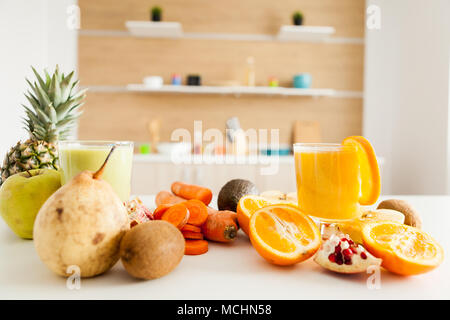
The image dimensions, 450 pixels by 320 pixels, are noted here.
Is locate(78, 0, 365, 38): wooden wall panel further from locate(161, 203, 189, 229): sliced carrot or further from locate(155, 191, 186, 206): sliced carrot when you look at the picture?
locate(161, 203, 189, 229): sliced carrot

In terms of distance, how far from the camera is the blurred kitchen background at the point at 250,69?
3.67m

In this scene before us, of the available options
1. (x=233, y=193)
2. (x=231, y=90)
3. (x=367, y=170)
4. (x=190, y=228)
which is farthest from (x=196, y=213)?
(x=231, y=90)

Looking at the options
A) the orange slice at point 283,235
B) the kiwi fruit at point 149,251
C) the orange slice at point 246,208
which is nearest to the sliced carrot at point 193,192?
the orange slice at point 246,208

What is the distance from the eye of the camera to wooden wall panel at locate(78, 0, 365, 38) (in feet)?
12.3

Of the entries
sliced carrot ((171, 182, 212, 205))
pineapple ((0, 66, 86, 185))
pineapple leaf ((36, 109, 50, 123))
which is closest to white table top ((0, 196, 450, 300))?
sliced carrot ((171, 182, 212, 205))

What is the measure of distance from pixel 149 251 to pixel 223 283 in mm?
132

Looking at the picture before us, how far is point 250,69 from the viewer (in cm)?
385

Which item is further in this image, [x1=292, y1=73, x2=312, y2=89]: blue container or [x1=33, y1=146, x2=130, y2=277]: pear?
[x1=292, y1=73, x2=312, y2=89]: blue container

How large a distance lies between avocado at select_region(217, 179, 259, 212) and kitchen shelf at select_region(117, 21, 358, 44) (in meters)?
3.02

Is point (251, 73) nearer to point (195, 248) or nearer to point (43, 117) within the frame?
point (43, 117)

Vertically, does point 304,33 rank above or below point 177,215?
above

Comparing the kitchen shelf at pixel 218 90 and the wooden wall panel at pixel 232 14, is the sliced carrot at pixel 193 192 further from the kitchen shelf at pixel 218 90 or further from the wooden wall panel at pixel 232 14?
the wooden wall panel at pixel 232 14

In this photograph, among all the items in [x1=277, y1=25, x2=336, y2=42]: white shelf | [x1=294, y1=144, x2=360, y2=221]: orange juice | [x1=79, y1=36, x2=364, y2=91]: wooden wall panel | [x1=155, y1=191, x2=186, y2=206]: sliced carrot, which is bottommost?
[x1=155, y1=191, x2=186, y2=206]: sliced carrot
